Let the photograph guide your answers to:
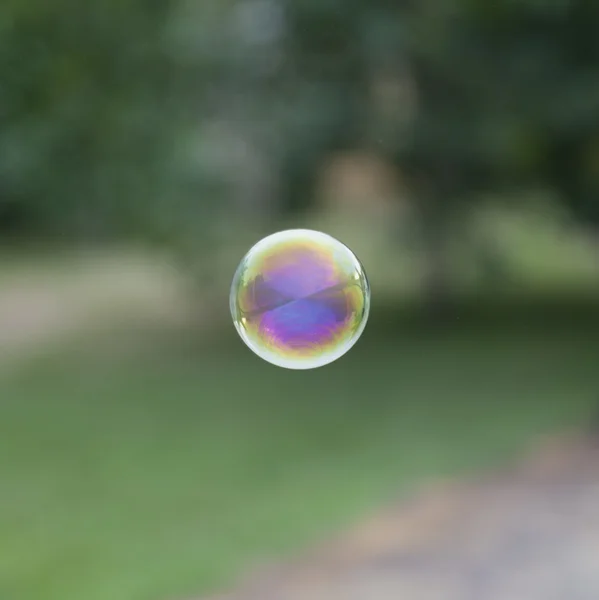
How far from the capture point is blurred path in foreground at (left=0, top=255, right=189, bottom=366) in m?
8.03

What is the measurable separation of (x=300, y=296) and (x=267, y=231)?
5424 mm

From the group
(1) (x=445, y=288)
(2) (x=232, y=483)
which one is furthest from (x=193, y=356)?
(2) (x=232, y=483)

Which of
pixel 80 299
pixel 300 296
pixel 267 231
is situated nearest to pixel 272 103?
pixel 267 231

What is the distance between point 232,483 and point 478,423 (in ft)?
5.10

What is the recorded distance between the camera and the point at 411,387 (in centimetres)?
575

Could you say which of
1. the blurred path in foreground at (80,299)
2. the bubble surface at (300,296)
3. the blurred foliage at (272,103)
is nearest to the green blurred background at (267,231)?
the blurred foliage at (272,103)

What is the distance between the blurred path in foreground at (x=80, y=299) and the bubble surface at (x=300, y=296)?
421 centimetres

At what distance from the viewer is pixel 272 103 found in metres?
6.57

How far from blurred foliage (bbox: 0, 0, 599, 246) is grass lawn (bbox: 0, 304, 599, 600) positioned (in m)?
1.07

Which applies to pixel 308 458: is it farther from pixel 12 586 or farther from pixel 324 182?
pixel 324 182

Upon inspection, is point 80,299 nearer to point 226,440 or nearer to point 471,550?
point 226,440

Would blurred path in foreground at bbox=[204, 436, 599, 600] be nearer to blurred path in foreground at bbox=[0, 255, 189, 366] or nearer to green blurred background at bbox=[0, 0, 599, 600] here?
green blurred background at bbox=[0, 0, 599, 600]

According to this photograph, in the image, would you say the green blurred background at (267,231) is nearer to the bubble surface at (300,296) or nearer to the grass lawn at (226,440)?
the grass lawn at (226,440)

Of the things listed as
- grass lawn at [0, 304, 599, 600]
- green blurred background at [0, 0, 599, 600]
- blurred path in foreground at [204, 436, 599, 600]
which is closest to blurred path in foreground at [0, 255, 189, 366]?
green blurred background at [0, 0, 599, 600]
